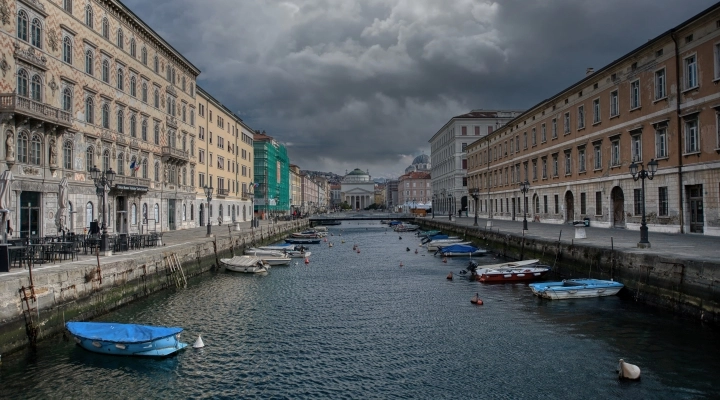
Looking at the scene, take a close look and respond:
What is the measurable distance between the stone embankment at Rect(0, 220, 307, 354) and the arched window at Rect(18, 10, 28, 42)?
13985 mm

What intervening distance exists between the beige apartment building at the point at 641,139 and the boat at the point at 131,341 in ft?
96.1

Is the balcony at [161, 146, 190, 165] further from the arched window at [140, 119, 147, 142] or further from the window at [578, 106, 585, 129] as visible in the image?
the window at [578, 106, 585, 129]

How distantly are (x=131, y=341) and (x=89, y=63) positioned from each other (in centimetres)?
2894

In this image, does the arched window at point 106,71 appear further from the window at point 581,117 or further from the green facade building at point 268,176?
the green facade building at point 268,176

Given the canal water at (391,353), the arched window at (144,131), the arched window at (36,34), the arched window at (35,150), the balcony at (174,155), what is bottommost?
the canal water at (391,353)

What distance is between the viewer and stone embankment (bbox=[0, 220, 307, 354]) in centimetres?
1469

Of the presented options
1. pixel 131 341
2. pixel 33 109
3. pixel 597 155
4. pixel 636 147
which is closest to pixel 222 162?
pixel 33 109

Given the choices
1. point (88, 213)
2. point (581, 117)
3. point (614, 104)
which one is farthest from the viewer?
point (581, 117)

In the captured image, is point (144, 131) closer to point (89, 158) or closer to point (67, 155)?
point (89, 158)

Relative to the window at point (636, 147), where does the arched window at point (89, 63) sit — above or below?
above

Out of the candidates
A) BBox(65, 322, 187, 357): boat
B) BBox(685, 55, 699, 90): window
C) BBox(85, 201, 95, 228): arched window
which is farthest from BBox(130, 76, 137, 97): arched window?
BBox(685, 55, 699, 90): window

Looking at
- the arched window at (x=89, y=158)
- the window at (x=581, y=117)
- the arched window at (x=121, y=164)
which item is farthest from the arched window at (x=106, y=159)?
the window at (x=581, y=117)

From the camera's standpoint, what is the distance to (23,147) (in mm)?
28141

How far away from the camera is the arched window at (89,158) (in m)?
35.3
